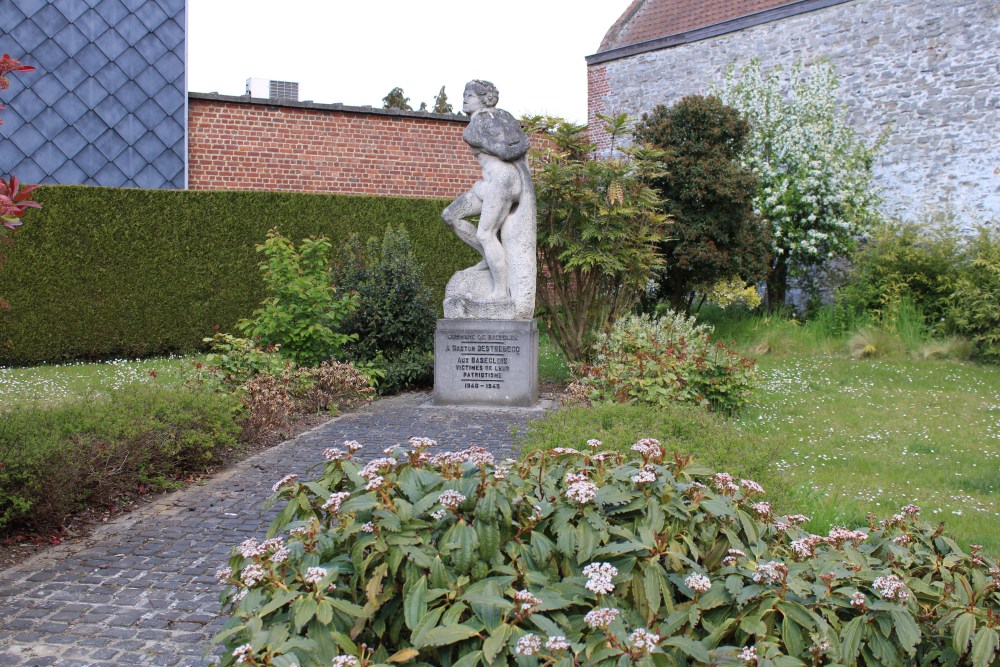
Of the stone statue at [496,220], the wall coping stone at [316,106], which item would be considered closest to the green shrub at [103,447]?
the stone statue at [496,220]

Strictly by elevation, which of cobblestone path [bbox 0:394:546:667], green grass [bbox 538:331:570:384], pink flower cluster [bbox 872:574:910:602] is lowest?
cobblestone path [bbox 0:394:546:667]

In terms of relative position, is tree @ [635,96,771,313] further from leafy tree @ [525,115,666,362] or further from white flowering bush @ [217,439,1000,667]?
white flowering bush @ [217,439,1000,667]

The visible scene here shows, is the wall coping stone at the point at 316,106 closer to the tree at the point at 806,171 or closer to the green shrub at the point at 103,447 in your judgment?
the tree at the point at 806,171

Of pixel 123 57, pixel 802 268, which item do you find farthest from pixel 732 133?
pixel 123 57

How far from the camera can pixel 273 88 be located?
1778cm

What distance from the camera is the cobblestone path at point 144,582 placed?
116 inches

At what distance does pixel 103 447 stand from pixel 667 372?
4.47 metres

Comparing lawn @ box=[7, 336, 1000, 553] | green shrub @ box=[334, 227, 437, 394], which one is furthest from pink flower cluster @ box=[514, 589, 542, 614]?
green shrub @ box=[334, 227, 437, 394]

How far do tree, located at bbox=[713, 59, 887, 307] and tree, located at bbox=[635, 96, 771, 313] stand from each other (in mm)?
765

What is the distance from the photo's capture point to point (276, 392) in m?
7.00

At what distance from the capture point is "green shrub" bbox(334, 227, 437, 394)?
9.02 m

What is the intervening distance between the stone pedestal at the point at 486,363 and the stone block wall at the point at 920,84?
10008 mm

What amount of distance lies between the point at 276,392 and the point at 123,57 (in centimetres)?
970

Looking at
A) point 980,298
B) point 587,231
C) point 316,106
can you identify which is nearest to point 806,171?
point 980,298
